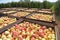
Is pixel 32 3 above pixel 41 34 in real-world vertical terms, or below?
below

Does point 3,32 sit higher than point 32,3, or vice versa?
point 3,32

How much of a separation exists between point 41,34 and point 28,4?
48.6 feet

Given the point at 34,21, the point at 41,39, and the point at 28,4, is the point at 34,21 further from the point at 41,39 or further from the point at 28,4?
the point at 28,4

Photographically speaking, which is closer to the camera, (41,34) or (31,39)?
(31,39)

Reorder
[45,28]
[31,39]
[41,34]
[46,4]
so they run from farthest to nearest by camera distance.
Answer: [46,4]
[45,28]
[41,34]
[31,39]

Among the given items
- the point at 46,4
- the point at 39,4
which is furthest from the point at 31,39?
the point at 39,4

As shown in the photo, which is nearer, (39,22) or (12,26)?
(12,26)

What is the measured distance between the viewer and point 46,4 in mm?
15344

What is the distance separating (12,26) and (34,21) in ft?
1.98

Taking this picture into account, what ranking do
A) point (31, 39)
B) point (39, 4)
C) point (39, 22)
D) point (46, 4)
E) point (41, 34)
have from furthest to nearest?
point (39, 4) < point (46, 4) < point (39, 22) < point (41, 34) < point (31, 39)

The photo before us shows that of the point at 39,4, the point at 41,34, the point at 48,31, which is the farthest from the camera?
the point at 39,4

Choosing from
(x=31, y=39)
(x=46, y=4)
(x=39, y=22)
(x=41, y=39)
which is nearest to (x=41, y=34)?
(x=41, y=39)

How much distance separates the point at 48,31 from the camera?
238 cm

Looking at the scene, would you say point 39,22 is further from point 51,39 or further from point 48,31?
point 51,39
